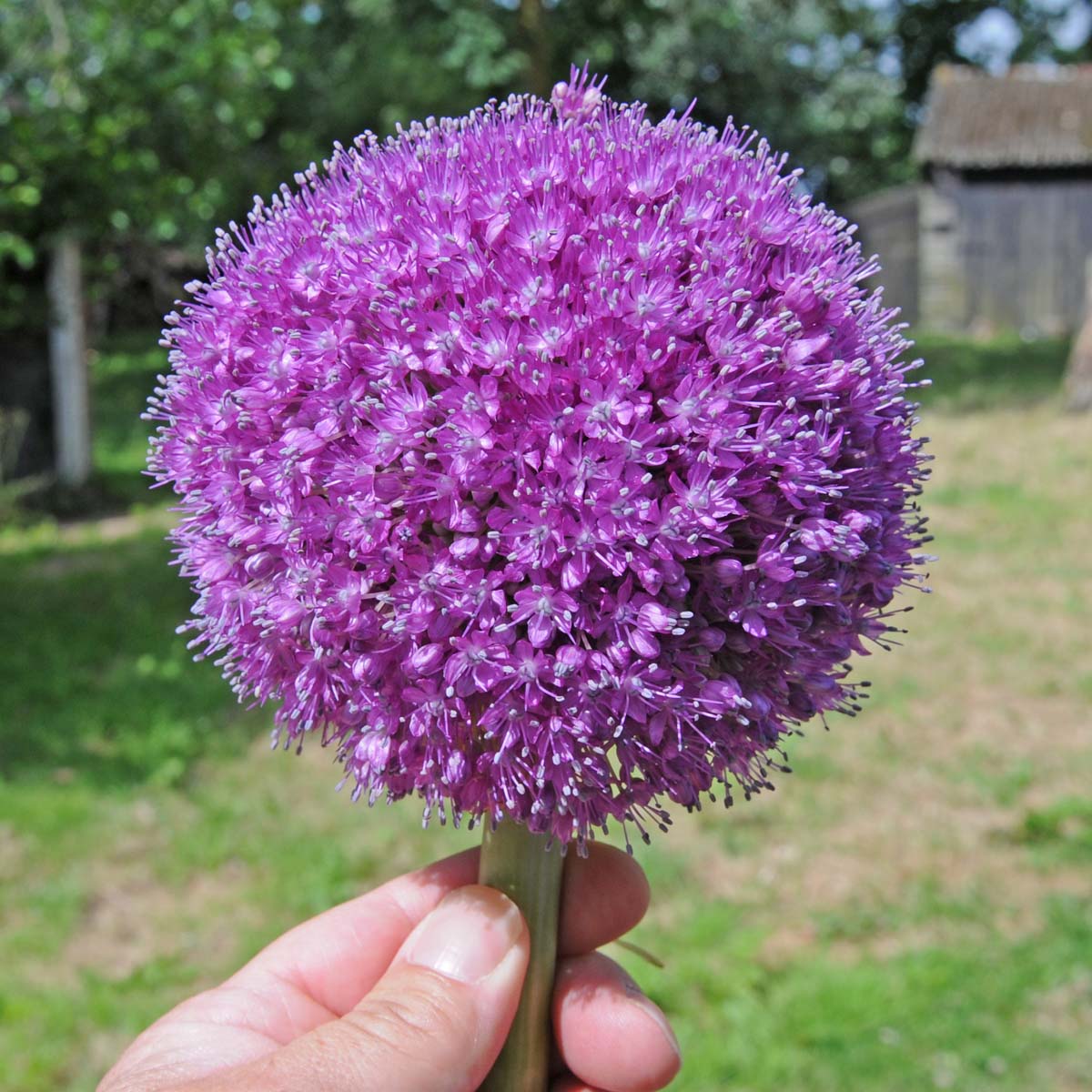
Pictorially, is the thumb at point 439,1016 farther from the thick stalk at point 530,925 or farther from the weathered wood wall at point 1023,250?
the weathered wood wall at point 1023,250

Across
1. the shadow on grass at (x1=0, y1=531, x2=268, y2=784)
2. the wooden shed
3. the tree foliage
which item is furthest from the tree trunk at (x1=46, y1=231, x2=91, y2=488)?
the wooden shed

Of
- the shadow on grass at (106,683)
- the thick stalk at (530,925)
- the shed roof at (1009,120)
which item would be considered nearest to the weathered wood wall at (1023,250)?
the shed roof at (1009,120)

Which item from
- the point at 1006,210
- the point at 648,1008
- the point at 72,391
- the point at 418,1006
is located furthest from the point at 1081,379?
the point at 418,1006

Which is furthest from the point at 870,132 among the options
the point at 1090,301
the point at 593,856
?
the point at 593,856

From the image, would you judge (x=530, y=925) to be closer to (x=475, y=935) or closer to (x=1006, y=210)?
(x=475, y=935)

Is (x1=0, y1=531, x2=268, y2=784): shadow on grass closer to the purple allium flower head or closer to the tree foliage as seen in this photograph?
the tree foliage

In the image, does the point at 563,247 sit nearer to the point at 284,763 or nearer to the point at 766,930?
the point at 766,930
